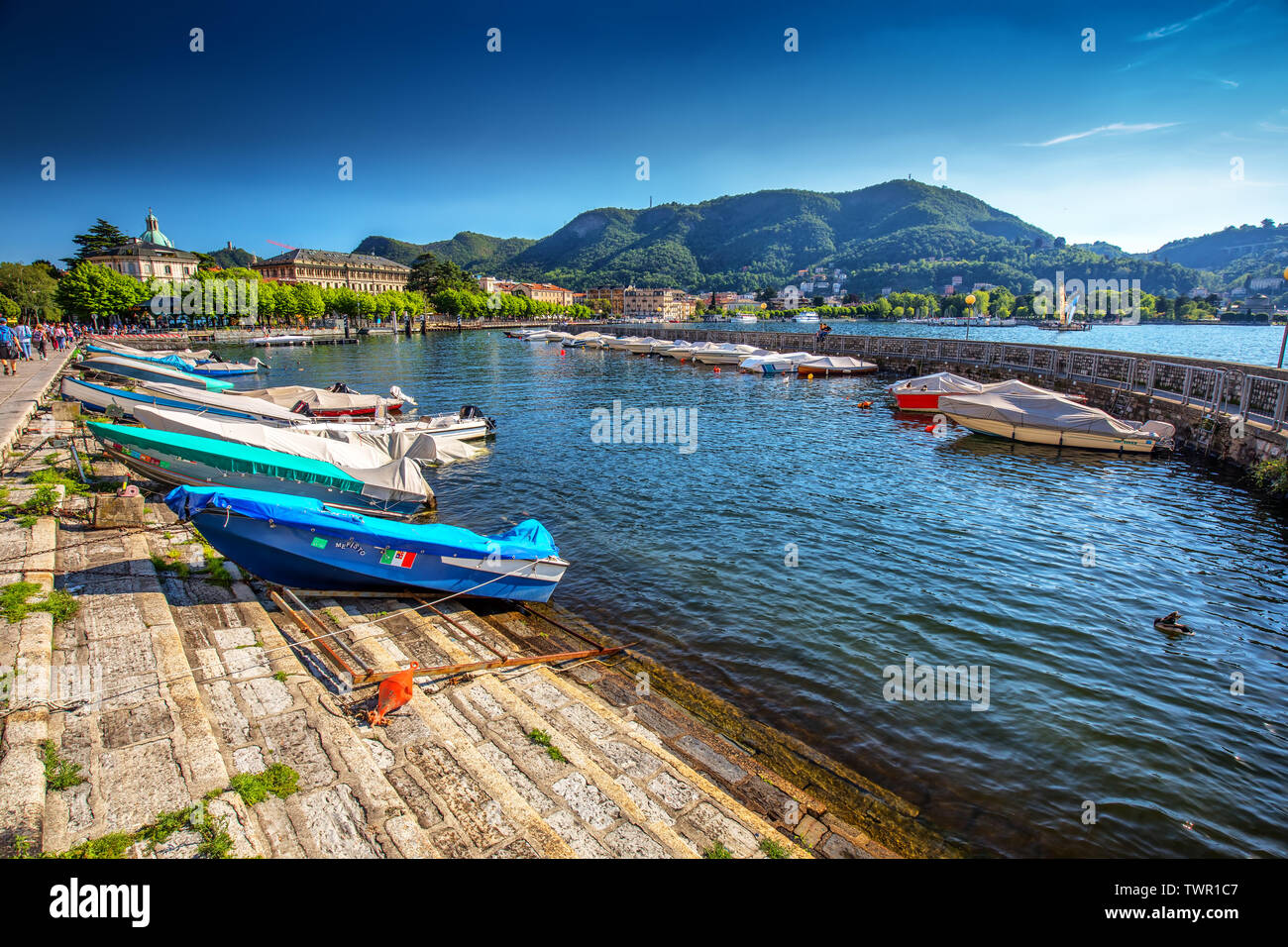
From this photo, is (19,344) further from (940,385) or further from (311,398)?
(940,385)

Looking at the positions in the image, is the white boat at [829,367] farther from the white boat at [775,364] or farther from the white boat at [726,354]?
the white boat at [726,354]

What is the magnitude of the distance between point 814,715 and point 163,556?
12.2 metres

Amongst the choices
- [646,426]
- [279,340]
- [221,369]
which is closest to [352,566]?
[646,426]

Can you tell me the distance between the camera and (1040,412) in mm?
25281

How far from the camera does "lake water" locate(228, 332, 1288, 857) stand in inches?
296

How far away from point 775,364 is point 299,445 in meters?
46.2

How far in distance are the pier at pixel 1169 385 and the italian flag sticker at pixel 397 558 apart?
24.9 meters

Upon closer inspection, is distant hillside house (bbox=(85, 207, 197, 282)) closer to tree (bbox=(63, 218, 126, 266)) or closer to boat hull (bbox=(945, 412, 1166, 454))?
tree (bbox=(63, 218, 126, 266))

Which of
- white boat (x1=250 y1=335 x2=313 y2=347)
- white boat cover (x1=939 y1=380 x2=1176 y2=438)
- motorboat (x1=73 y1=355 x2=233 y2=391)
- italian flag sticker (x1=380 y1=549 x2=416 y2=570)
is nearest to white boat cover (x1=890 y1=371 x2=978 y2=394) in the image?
white boat cover (x1=939 y1=380 x2=1176 y2=438)

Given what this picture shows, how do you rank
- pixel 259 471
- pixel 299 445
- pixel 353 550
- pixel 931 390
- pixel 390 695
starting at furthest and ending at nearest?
pixel 931 390 < pixel 299 445 < pixel 259 471 < pixel 353 550 < pixel 390 695

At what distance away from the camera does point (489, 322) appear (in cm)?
16012
